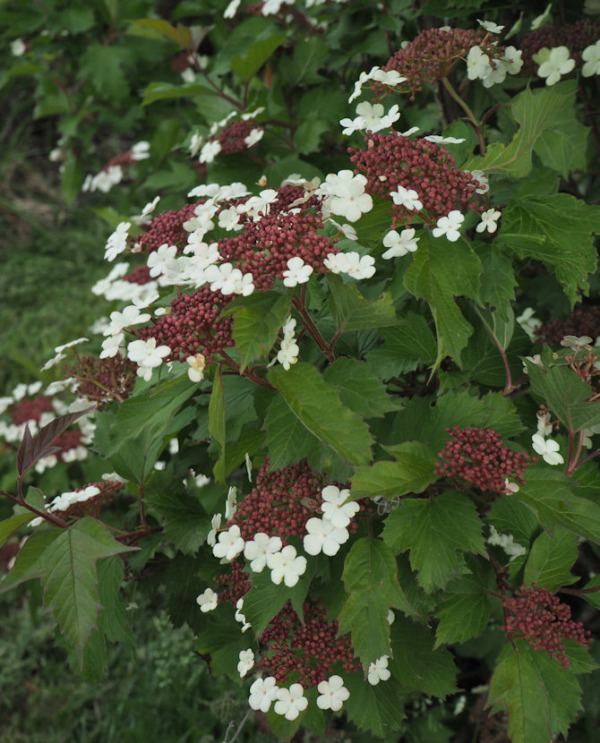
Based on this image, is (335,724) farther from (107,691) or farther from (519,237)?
(519,237)

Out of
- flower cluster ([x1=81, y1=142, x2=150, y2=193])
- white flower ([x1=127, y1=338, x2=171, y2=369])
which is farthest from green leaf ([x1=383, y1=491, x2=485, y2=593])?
flower cluster ([x1=81, y1=142, x2=150, y2=193])

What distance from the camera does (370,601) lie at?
109cm

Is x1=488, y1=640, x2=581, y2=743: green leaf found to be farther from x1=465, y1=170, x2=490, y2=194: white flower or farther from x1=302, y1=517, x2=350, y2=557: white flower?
x1=465, y1=170, x2=490, y2=194: white flower

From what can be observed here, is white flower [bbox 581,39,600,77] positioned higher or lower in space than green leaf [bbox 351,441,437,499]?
higher

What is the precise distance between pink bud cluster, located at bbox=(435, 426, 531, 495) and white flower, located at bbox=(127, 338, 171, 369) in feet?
1.49

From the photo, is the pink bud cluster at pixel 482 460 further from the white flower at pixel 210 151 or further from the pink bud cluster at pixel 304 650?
the white flower at pixel 210 151

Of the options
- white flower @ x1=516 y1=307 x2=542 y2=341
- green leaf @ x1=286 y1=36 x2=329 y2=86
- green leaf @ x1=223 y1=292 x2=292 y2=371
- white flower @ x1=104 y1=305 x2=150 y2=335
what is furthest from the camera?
green leaf @ x1=286 y1=36 x2=329 y2=86

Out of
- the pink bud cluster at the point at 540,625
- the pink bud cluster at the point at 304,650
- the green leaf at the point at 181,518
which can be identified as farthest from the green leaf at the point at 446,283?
the green leaf at the point at 181,518

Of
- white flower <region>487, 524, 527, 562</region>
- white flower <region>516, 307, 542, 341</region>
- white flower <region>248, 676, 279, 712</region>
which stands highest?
white flower <region>248, 676, 279, 712</region>

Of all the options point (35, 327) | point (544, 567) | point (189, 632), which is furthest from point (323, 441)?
point (35, 327)

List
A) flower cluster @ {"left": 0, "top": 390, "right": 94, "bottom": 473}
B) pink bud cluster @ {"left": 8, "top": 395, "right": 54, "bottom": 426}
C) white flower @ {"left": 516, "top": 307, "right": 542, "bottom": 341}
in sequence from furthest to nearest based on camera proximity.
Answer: pink bud cluster @ {"left": 8, "top": 395, "right": 54, "bottom": 426} → flower cluster @ {"left": 0, "top": 390, "right": 94, "bottom": 473} → white flower @ {"left": 516, "top": 307, "right": 542, "bottom": 341}

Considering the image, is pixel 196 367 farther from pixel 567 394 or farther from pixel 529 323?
pixel 529 323

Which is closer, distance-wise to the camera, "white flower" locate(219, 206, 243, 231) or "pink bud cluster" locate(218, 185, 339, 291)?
"pink bud cluster" locate(218, 185, 339, 291)

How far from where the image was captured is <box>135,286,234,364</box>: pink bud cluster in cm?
109
